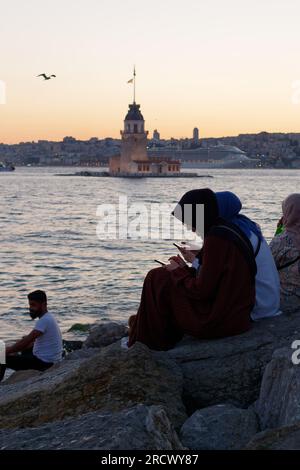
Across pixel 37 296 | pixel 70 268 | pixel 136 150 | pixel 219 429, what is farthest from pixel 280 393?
pixel 136 150

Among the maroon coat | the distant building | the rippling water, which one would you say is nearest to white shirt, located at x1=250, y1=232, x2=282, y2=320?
the maroon coat

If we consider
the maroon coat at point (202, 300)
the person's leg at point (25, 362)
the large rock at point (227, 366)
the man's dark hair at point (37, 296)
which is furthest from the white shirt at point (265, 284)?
the person's leg at point (25, 362)

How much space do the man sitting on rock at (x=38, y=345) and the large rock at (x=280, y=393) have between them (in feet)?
8.49

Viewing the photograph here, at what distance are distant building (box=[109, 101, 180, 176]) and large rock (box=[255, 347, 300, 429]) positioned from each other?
10962cm

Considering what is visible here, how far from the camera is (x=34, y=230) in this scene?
105 feet

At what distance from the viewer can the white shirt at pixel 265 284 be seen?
3.87m

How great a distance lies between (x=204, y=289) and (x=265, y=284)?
41 cm

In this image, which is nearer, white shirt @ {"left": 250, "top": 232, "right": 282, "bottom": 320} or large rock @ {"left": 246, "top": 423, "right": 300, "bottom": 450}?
large rock @ {"left": 246, "top": 423, "right": 300, "bottom": 450}

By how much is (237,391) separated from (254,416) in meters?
0.38

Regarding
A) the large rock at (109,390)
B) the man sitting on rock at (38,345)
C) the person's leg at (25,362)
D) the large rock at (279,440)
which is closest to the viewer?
the large rock at (279,440)

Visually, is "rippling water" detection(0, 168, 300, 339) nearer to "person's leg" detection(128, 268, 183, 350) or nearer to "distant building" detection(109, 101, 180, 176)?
"person's leg" detection(128, 268, 183, 350)

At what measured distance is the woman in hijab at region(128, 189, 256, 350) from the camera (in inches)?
145

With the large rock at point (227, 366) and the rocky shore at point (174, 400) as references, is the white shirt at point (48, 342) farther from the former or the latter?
the large rock at point (227, 366)
